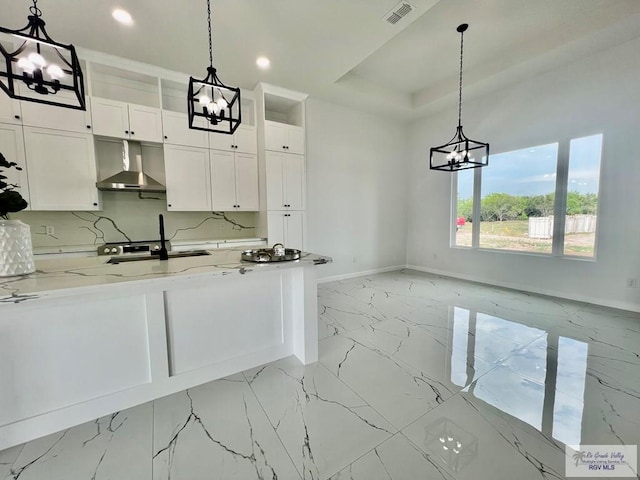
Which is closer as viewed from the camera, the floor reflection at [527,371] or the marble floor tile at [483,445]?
the marble floor tile at [483,445]

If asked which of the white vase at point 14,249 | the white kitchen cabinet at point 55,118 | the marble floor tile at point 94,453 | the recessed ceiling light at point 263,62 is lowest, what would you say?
the marble floor tile at point 94,453

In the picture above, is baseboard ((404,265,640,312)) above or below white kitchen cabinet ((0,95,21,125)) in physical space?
below

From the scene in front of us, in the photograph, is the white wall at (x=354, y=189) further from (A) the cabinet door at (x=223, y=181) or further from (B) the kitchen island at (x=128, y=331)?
(B) the kitchen island at (x=128, y=331)

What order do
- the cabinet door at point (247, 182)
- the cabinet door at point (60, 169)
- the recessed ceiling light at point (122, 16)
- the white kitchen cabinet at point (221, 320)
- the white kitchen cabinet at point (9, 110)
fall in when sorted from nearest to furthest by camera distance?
the white kitchen cabinet at point (221, 320) < the recessed ceiling light at point (122, 16) < the white kitchen cabinet at point (9, 110) < the cabinet door at point (60, 169) < the cabinet door at point (247, 182)

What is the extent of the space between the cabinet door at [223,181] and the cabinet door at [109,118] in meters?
1.04

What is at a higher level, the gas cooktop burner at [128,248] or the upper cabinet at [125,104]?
the upper cabinet at [125,104]

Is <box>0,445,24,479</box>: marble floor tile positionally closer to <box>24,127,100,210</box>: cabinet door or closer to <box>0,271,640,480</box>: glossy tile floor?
<box>0,271,640,480</box>: glossy tile floor

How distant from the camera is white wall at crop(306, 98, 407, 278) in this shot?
4.52 metres

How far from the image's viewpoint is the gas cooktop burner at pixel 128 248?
3.00 metres

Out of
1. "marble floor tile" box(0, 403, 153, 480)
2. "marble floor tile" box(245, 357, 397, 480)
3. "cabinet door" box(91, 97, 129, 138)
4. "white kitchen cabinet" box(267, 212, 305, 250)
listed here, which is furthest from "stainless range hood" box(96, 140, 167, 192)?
"marble floor tile" box(245, 357, 397, 480)

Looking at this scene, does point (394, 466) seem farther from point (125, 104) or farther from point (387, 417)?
point (125, 104)

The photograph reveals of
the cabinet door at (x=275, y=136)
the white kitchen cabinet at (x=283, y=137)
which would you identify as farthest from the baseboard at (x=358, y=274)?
the cabinet door at (x=275, y=136)

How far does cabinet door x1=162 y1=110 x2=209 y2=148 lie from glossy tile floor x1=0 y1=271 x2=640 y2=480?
308 centimetres

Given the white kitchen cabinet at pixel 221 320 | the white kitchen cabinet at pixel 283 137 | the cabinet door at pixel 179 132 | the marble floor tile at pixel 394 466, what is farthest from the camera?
the white kitchen cabinet at pixel 283 137
